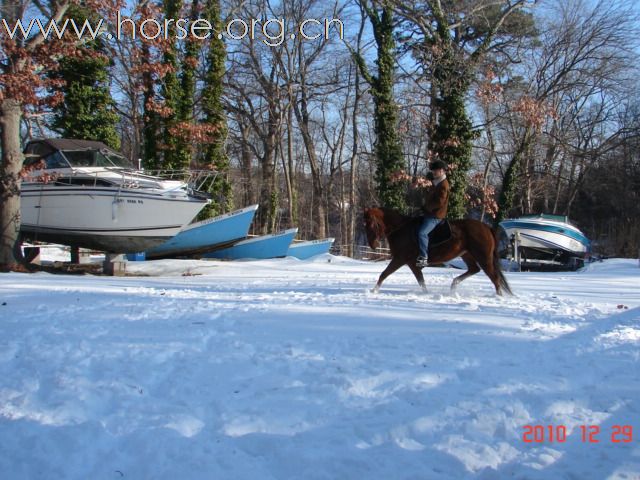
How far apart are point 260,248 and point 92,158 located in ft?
23.4

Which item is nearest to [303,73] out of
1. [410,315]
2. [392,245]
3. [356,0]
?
[356,0]

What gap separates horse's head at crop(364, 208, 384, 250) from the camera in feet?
26.0

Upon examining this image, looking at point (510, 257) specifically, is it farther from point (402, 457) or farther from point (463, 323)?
point (402, 457)

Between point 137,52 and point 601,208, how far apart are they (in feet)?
127

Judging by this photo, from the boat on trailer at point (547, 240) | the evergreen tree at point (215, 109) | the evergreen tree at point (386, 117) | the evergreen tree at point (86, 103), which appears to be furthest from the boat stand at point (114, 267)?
the boat on trailer at point (547, 240)

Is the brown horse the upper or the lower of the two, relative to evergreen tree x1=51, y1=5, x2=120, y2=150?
lower

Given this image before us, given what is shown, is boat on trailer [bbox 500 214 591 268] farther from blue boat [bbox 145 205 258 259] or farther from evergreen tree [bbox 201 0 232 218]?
evergreen tree [bbox 201 0 232 218]

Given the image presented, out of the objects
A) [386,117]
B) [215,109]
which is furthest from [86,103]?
[386,117]

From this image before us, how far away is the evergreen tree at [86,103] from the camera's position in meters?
21.4

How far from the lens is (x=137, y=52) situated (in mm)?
13312

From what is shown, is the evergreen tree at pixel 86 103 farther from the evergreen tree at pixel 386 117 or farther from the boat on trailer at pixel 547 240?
the boat on trailer at pixel 547 240

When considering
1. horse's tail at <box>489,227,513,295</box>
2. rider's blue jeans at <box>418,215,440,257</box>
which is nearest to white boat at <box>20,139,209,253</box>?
rider's blue jeans at <box>418,215,440,257</box>
